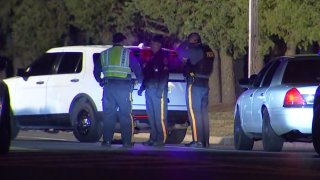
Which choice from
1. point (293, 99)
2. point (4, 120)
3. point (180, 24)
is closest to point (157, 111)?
point (293, 99)

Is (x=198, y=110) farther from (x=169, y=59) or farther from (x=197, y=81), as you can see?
(x=169, y=59)

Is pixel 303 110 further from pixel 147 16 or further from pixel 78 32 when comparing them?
pixel 78 32

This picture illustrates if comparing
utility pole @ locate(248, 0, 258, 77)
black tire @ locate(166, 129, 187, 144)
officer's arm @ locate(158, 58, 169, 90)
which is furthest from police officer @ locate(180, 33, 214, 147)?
utility pole @ locate(248, 0, 258, 77)

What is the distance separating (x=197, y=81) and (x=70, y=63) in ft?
10.8

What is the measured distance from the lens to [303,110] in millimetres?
16859

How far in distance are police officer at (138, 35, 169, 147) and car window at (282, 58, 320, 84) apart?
234 centimetres

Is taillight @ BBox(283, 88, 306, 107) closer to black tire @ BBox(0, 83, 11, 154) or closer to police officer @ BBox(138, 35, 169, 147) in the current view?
police officer @ BBox(138, 35, 169, 147)

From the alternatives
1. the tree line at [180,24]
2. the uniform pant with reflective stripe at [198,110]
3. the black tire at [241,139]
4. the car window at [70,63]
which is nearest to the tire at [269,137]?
the black tire at [241,139]

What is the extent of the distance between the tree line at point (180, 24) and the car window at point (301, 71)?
467 inches

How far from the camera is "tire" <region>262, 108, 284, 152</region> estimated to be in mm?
17703

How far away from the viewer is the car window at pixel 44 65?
2177 centimetres

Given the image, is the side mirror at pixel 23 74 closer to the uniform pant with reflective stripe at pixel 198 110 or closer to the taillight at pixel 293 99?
the uniform pant with reflective stripe at pixel 198 110

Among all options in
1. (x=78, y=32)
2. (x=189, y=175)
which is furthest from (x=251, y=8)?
(x=78, y=32)

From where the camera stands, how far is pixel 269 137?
58.4ft
